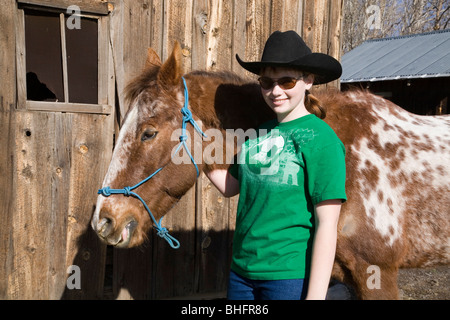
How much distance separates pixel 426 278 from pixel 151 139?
4766 millimetres

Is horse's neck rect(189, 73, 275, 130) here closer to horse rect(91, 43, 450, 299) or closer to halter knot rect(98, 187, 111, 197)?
horse rect(91, 43, 450, 299)

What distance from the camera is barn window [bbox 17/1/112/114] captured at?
3410 mm

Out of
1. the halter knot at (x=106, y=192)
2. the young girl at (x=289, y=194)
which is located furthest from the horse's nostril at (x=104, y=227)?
the young girl at (x=289, y=194)

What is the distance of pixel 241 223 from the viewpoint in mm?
2059

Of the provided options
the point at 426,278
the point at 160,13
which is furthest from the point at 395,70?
the point at 160,13

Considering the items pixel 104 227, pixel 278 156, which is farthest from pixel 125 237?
pixel 278 156

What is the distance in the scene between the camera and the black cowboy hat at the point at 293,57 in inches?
78.1

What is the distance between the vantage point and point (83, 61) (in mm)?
3832

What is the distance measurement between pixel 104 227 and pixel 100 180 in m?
1.45

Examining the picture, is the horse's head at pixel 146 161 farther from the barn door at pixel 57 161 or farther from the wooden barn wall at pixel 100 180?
the barn door at pixel 57 161

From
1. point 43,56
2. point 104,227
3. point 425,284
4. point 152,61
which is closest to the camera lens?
point 104,227

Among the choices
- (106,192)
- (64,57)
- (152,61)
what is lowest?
(106,192)

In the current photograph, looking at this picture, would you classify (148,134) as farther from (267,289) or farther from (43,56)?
(43,56)
